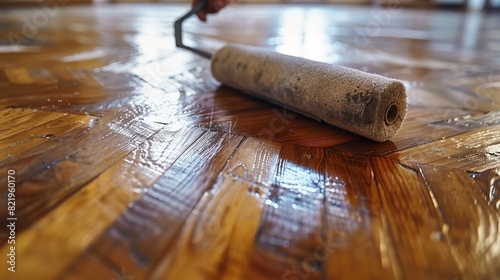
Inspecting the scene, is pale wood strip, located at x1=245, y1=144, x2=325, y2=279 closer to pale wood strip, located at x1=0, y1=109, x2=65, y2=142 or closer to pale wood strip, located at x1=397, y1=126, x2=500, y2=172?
pale wood strip, located at x1=397, y1=126, x2=500, y2=172

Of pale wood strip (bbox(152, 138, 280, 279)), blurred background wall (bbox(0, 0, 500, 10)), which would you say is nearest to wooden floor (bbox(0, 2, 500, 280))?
pale wood strip (bbox(152, 138, 280, 279))

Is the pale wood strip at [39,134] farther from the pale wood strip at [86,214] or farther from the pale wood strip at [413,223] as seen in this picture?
the pale wood strip at [413,223]

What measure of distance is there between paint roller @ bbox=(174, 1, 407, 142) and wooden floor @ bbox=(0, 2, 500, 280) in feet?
0.09

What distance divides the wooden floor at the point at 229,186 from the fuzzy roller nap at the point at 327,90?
0.09ft

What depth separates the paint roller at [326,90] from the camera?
Result: 0.66 m

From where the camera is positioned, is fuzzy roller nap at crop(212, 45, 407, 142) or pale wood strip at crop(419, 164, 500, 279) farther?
fuzzy roller nap at crop(212, 45, 407, 142)

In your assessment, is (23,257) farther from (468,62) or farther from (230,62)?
(468,62)

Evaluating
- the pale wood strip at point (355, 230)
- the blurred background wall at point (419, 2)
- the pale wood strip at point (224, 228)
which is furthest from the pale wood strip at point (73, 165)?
the blurred background wall at point (419, 2)

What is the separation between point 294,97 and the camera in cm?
78

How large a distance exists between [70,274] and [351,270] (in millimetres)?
239

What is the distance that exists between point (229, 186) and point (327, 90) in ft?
0.92

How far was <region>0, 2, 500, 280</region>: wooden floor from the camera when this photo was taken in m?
0.40

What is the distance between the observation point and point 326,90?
0.72m

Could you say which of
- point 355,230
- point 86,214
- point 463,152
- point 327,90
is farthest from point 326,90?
point 86,214
